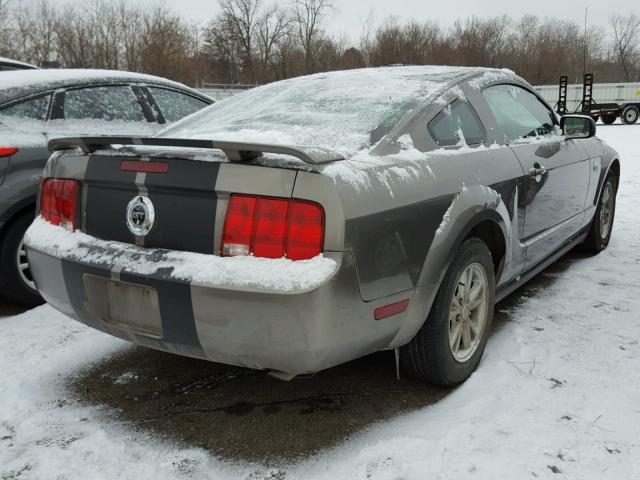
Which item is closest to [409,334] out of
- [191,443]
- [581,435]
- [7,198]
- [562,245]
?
[581,435]

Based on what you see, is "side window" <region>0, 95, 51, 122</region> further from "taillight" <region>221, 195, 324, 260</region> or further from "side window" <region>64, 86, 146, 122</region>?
"taillight" <region>221, 195, 324, 260</region>

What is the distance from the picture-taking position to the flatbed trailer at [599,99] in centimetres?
2738

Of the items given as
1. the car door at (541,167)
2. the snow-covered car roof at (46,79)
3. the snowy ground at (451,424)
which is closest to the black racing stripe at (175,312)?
the snowy ground at (451,424)

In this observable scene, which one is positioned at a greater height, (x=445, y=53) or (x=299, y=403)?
(x=445, y=53)

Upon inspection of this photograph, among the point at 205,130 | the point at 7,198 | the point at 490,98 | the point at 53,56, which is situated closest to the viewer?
the point at 205,130

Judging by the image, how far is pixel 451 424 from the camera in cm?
232

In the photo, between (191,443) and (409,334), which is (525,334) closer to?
(409,334)

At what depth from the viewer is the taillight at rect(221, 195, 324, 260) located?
6.31ft

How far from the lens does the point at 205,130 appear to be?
2814mm

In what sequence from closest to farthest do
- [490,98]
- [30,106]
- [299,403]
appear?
[299,403] → [490,98] → [30,106]

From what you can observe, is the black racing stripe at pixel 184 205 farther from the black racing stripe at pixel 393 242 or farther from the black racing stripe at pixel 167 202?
the black racing stripe at pixel 393 242

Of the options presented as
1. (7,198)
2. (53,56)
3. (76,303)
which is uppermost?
(53,56)

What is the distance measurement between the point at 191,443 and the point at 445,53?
66.1 metres

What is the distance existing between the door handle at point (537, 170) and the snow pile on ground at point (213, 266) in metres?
1.74
